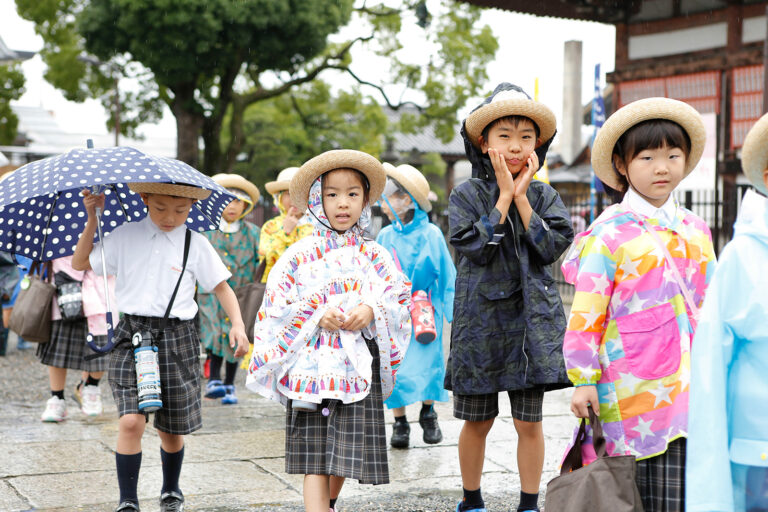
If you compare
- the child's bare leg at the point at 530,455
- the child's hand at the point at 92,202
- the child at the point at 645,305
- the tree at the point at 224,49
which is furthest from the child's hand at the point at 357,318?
the tree at the point at 224,49

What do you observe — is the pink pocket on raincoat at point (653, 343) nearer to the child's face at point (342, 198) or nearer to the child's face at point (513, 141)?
the child's face at point (513, 141)

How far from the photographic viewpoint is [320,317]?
Result: 3.69 m

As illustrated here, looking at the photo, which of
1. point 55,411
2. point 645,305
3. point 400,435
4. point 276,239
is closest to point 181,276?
point 400,435

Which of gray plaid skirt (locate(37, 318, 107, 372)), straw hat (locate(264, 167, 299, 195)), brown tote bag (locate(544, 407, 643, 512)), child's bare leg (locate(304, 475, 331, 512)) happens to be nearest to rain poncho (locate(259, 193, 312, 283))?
straw hat (locate(264, 167, 299, 195))

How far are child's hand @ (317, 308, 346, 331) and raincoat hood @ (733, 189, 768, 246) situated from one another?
1.76m

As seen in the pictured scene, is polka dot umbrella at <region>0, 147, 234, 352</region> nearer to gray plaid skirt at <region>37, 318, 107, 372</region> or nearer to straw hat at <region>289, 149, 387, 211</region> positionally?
straw hat at <region>289, 149, 387, 211</region>

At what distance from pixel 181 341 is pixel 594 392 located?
6.80 feet

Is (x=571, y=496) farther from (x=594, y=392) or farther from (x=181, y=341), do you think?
(x=181, y=341)

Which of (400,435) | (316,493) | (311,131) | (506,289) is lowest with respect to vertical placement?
(400,435)

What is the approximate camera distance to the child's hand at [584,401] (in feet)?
9.62

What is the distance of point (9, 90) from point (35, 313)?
20941 millimetres

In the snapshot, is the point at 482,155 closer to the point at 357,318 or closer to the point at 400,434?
the point at 357,318

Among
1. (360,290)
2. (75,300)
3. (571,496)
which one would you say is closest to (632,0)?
(75,300)

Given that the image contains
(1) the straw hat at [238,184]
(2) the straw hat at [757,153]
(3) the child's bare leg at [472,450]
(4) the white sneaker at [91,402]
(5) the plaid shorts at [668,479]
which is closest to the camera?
(2) the straw hat at [757,153]
